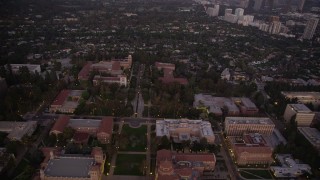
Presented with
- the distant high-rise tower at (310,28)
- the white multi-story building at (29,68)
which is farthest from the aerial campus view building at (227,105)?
the distant high-rise tower at (310,28)

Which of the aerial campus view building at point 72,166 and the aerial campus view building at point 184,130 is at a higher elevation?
the aerial campus view building at point 72,166

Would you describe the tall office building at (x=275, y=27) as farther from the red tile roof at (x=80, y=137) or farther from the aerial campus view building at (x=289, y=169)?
the red tile roof at (x=80, y=137)

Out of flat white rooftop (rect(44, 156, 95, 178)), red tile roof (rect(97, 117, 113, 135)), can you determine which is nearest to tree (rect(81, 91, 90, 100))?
red tile roof (rect(97, 117, 113, 135))

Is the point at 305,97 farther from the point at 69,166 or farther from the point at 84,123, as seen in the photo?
the point at 69,166

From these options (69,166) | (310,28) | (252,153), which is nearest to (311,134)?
(252,153)

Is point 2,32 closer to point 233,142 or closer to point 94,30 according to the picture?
point 94,30

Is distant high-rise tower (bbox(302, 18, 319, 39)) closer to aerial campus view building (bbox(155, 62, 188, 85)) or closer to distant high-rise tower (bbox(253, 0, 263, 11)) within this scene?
distant high-rise tower (bbox(253, 0, 263, 11))
